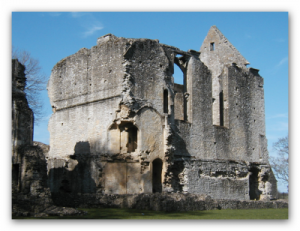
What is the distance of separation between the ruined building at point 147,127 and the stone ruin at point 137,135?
44mm

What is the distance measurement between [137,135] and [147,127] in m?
0.54

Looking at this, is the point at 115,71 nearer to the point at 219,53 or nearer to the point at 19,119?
the point at 19,119

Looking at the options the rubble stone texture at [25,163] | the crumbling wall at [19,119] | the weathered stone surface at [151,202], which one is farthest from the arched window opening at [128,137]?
the crumbling wall at [19,119]

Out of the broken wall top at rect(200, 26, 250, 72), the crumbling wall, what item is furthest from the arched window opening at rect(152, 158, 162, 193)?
the broken wall top at rect(200, 26, 250, 72)

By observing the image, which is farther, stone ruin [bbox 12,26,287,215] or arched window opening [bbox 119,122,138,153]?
arched window opening [bbox 119,122,138,153]

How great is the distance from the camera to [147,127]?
801 inches

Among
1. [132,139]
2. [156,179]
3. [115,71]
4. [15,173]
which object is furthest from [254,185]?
[15,173]

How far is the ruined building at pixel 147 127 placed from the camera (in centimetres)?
2006

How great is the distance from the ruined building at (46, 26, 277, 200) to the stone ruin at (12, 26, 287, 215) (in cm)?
4

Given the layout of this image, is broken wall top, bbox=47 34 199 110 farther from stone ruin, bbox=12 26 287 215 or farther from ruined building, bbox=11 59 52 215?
ruined building, bbox=11 59 52 215

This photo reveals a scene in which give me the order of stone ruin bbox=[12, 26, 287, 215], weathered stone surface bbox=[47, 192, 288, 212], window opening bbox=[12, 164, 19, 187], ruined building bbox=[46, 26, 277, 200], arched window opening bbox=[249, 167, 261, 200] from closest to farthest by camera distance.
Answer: window opening bbox=[12, 164, 19, 187], weathered stone surface bbox=[47, 192, 288, 212], stone ruin bbox=[12, 26, 287, 215], ruined building bbox=[46, 26, 277, 200], arched window opening bbox=[249, 167, 261, 200]

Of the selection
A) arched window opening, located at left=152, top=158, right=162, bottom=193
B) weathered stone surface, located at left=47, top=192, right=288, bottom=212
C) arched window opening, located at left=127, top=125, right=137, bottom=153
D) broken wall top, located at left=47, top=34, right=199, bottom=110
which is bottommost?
weathered stone surface, located at left=47, top=192, right=288, bottom=212

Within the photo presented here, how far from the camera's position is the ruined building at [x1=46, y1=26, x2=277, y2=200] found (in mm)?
20062
